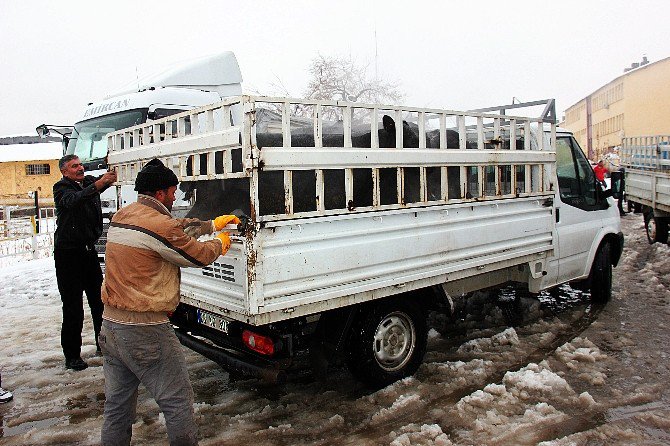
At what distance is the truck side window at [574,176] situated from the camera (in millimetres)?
6137

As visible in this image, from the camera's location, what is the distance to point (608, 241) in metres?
6.93

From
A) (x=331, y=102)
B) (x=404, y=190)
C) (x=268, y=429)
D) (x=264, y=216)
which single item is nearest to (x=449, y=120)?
(x=404, y=190)

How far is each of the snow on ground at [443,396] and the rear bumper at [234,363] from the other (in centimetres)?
40

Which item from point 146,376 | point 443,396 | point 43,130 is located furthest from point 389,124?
point 43,130

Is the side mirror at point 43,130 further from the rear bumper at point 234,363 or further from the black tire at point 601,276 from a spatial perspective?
the black tire at point 601,276

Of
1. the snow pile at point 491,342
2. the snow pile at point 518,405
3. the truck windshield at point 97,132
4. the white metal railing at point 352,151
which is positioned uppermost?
the truck windshield at point 97,132

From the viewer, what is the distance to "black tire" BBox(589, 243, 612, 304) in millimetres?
6777

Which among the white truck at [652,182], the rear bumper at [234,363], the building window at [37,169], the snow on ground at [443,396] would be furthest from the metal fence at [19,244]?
the building window at [37,169]

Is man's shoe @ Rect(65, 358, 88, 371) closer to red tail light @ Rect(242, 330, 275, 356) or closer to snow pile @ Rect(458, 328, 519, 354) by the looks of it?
red tail light @ Rect(242, 330, 275, 356)

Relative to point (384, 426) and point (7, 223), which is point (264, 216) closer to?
point (384, 426)

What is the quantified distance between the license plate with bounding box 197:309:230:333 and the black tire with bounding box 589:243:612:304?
16.0ft

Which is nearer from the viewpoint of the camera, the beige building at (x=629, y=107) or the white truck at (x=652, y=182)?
the white truck at (x=652, y=182)

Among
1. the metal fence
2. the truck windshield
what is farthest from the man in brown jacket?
the metal fence

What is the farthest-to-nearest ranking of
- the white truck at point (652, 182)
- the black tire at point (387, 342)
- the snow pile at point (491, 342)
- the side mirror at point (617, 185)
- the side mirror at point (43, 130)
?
the white truck at point (652, 182), the side mirror at point (43, 130), the side mirror at point (617, 185), the snow pile at point (491, 342), the black tire at point (387, 342)
